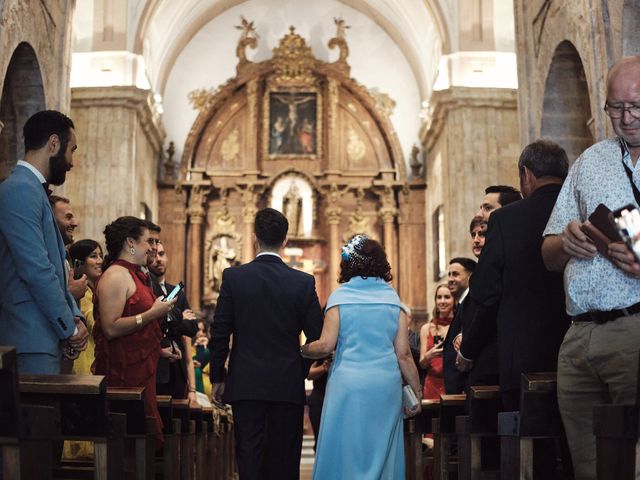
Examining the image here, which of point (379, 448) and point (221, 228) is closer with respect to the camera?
point (379, 448)

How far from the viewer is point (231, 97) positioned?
2069 centimetres

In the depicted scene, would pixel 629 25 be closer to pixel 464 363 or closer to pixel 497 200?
pixel 497 200

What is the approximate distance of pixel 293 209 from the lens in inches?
786

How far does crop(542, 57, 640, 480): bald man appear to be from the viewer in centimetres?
335

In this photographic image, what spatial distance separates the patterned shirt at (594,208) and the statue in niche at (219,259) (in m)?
16.2

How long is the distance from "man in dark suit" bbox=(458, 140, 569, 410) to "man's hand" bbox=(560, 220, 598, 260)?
893mm

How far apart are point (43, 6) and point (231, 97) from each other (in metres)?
11.1

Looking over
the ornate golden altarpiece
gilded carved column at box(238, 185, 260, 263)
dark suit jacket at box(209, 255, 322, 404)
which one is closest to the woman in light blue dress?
dark suit jacket at box(209, 255, 322, 404)

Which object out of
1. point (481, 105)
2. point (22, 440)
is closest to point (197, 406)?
point (22, 440)

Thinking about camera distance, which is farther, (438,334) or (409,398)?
(438,334)

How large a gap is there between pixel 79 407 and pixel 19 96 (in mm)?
6706

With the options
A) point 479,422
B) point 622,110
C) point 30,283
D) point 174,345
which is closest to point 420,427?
point 174,345

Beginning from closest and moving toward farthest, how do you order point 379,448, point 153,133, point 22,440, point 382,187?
point 22,440 < point 379,448 < point 153,133 < point 382,187

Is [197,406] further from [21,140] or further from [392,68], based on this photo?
[392,68]
